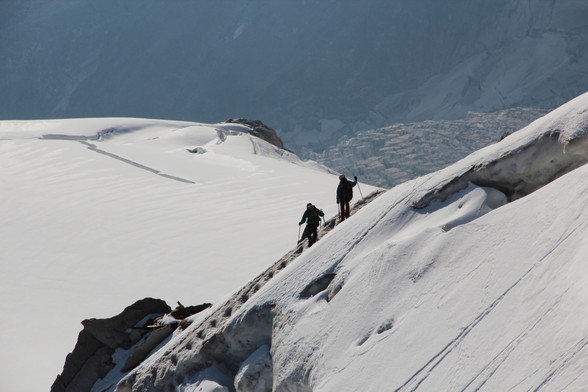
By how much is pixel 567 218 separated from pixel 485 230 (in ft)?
3.22

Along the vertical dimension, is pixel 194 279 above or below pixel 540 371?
above

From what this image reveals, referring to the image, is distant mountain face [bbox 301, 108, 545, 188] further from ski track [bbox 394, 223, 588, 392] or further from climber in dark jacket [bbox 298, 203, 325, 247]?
ski track [bbox 394, 223, 588, 392]

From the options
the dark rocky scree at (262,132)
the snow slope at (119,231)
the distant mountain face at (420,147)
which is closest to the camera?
the snow slope at (119,231)

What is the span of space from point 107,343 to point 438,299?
6.41 m

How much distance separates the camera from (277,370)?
25.3 ft

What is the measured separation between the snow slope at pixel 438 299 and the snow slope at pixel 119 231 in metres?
5.08

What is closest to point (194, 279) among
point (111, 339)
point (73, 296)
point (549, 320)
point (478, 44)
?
point (73, 296)

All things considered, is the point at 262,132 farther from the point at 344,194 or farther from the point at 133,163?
the point at 344,194

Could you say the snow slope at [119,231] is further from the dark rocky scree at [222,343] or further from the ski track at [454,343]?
the ski track at [454,343]

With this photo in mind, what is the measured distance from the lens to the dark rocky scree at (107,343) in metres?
10.5

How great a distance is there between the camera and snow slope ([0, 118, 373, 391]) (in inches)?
659

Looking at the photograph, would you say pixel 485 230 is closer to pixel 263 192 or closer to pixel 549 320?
pixel 549 320

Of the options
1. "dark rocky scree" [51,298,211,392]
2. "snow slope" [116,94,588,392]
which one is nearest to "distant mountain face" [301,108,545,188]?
"dark rocky scree" [51,298,211,392]

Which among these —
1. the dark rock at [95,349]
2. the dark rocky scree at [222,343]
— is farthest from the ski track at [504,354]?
the dark rock at [95,349]
